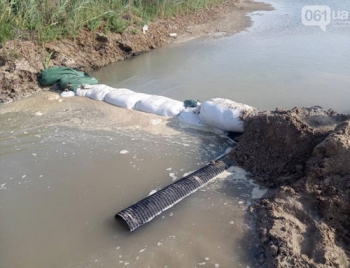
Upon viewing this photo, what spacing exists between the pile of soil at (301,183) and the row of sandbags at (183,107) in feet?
1.35

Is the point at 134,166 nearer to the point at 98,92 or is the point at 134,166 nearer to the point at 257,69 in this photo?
the point at 98,92

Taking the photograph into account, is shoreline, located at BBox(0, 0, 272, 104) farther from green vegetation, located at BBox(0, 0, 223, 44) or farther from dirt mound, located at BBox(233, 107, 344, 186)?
dirt mound, located at BBox(233, 107, 344, 186)

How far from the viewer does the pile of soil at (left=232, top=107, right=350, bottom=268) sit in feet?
9.32

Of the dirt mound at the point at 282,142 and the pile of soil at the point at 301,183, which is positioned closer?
the pile of soil at the point at 301,183

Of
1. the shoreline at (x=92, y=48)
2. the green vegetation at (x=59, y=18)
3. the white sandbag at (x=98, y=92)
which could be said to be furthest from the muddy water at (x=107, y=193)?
the green vegetation at (x=59, y=18)

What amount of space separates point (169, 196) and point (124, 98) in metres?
2.52

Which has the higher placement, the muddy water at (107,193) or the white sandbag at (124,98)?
the white sandbag at (124,98)

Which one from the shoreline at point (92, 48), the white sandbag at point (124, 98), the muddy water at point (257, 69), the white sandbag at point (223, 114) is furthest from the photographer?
the shoreline at point (92, 48)

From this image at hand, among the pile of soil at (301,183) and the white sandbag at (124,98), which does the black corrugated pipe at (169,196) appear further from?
the white sandbag at (124,98)

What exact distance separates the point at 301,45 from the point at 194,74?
3.11 metres

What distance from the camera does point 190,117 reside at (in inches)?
199

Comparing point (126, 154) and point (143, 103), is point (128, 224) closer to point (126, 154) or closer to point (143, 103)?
point (126, 154)

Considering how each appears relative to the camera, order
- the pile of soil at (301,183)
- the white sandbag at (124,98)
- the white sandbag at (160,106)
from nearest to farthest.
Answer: the pile of soil at (301,183) < the white sandbag at (160,106) < the white sandbag at (124,98)

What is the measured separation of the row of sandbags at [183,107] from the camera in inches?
182
